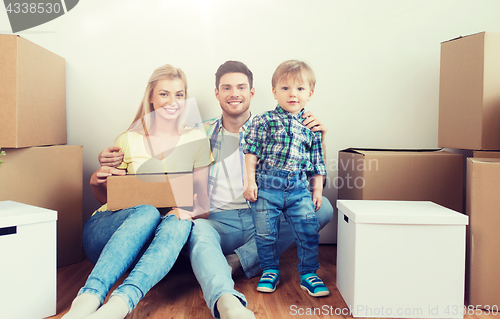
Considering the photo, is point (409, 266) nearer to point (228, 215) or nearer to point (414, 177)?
point (414, 177)

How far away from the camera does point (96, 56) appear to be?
63.2 inches

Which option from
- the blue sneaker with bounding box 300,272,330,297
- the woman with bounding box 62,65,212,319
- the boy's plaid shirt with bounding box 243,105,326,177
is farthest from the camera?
the boy's plaid shirt with bounding box 243,105,326,177

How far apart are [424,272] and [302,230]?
0.40 m

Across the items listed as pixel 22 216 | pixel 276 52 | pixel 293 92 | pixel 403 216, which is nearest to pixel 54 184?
pixel 22 216

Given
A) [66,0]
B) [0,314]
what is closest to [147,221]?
[0,314]

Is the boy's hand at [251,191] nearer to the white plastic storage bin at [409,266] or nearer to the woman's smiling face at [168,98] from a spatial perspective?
the white plastic storage bin at [409,266]

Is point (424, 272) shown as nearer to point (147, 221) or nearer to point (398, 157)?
point (398, 157)

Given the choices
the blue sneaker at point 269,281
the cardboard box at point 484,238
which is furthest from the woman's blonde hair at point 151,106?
the cardboard box at point 484,238

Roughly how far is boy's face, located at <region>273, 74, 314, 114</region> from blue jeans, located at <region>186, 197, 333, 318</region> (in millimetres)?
465

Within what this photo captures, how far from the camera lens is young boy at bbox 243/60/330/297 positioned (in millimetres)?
1181

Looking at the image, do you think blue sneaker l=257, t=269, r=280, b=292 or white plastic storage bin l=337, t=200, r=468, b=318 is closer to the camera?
white plastic storage bin l=337, t=200, r=468, b=318

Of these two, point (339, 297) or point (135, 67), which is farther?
point (135, 67)

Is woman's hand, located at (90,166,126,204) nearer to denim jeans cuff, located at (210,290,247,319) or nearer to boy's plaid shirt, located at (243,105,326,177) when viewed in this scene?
boy's plaid shirt, located at (243,105,326,177)

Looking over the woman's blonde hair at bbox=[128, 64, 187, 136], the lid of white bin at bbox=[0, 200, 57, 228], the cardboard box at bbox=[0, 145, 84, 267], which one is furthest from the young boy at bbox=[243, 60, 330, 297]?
the cardboard box at bbox=[0, 145, 84, 267]
